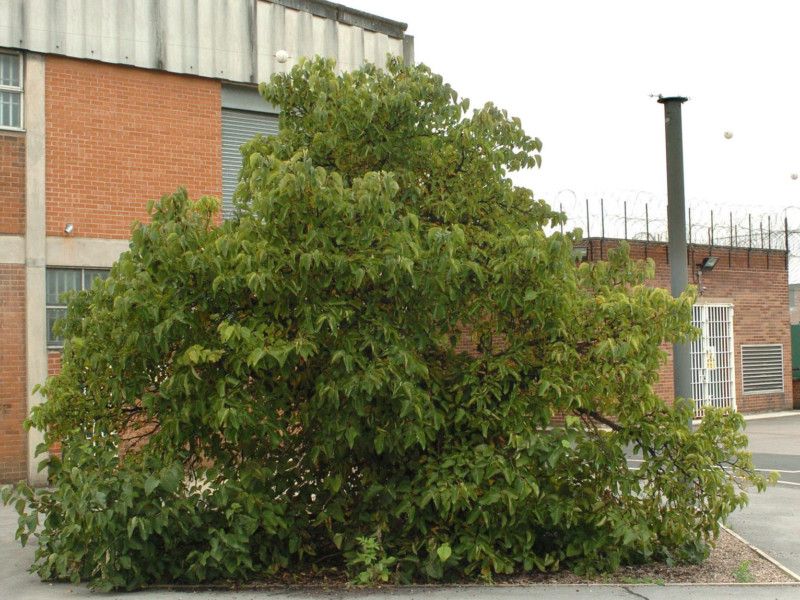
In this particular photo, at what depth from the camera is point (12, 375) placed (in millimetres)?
14789

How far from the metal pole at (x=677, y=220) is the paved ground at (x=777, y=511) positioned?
1758 millimetres

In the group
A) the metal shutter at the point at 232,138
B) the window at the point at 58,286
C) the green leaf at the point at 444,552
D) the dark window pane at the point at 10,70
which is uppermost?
the dark window pane at the point at 10,70

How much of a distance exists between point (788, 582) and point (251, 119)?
38.1 ft

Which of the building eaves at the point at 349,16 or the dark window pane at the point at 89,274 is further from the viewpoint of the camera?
the building eaves at the point at 349,16

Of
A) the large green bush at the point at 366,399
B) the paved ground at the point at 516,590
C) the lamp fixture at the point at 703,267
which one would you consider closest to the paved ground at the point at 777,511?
the paved ground at the point at 516,590

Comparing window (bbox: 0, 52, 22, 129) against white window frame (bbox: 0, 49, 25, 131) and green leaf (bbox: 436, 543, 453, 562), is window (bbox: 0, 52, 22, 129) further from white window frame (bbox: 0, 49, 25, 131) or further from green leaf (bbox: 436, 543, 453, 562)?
green leaf (bbox: 436, 543, 453, 562)

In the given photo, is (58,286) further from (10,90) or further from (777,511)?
(777,511)

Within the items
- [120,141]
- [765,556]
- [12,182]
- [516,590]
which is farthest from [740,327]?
[516,590]

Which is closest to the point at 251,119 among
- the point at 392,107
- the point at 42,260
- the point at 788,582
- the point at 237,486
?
the point at 42,260

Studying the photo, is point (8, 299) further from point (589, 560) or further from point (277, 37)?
point (589, 560)

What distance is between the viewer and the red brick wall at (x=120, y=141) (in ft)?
50.2

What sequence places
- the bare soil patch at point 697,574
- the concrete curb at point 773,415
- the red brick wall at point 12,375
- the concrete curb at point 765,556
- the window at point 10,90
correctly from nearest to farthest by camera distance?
1. the bare soil patch at point 697,574
2. the concrete curb at point 765,556
3. the red brick wall at point 12,375
4. the window at point 10,90
5. the concrete curb at point 773,415

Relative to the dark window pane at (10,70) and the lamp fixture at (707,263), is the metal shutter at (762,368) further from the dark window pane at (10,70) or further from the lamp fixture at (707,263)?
the dark window pane at (10,70)

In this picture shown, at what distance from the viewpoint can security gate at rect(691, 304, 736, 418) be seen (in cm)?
2667
